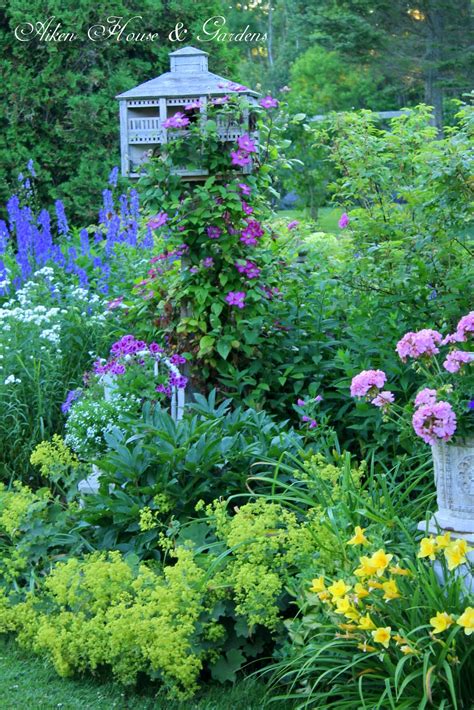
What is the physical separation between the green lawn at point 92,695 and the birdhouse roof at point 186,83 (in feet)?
9.34

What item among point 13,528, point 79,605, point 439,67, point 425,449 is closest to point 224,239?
point 425,449

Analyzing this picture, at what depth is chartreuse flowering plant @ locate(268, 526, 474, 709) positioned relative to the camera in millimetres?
2611

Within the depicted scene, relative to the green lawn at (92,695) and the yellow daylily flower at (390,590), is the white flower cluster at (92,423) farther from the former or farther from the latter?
the yellow daylily flower at (390,590)

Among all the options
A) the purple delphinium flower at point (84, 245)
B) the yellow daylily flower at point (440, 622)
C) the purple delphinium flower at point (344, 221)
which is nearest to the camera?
the yellow daylily flower at point (440, 622)

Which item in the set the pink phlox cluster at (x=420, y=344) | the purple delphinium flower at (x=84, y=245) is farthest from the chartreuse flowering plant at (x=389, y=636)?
the purple delphinium flower at (x=84, y=245)

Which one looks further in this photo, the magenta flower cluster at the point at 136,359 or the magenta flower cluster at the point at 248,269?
the magenta flower cluster at the point at 248,269

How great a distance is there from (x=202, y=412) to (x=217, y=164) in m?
1.38

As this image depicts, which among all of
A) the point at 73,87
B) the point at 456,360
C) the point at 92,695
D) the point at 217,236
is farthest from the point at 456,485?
the point at 73,87

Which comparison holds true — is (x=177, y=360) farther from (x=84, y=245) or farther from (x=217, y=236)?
(x=84, y=245)

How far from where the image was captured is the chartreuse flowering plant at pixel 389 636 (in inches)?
103

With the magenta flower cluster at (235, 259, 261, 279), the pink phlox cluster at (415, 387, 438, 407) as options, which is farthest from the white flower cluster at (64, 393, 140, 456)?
the pink phlox cluster at (415, 387, 438, 407)

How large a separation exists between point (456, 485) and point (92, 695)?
144cm

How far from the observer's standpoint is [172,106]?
4.84 metres

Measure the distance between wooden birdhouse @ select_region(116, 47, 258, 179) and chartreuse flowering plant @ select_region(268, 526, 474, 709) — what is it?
2541 mm
